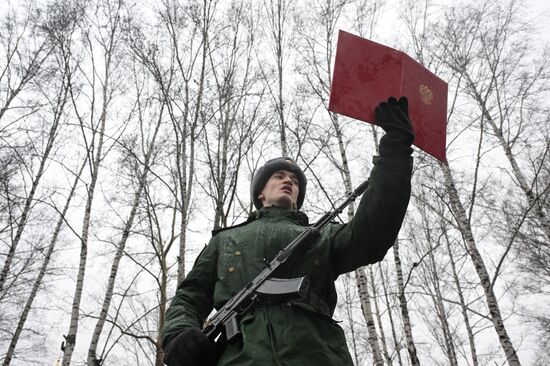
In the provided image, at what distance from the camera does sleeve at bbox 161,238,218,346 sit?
181cm

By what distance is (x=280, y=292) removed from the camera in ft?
5.36

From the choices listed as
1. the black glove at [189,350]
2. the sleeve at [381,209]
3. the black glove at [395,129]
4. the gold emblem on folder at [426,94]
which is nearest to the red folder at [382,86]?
the gold emblem on folder at [426,94]

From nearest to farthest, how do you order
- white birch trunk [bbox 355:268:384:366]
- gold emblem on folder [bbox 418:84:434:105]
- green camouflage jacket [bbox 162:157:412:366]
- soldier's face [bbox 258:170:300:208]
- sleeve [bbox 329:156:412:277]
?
green camouflage jacket [bbox 162:157:412:366] < sleeve [bbox 329:156:412:277] < gold emblem on folder [bbox 418:84:434:105] < soldier's face [bbox 258:170:300:208] < white birch trunk [bbox 355:268:384:366]

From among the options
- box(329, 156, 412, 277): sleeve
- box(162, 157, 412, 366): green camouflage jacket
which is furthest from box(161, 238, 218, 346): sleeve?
box(329, 156, 412, 277): sleeve

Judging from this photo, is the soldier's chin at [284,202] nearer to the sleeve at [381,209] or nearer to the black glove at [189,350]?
the sleeve at [381,209]

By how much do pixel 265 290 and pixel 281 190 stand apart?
797 millimetres

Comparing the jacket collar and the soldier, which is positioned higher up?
the jacket collar

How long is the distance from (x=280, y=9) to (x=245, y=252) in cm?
665

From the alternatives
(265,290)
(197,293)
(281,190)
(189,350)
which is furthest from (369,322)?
(189,350)

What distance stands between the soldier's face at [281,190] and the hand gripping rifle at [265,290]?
396 millimetres

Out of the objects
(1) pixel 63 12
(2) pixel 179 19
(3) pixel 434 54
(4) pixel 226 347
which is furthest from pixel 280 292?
(1) pixel 63 12

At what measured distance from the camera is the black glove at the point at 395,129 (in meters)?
1.63

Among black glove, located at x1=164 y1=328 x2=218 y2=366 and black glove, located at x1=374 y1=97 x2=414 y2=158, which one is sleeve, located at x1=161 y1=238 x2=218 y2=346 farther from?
black glove, located at x1=374 y1=97 x2=414 y2=158

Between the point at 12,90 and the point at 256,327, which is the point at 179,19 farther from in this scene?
the point at 12,90
